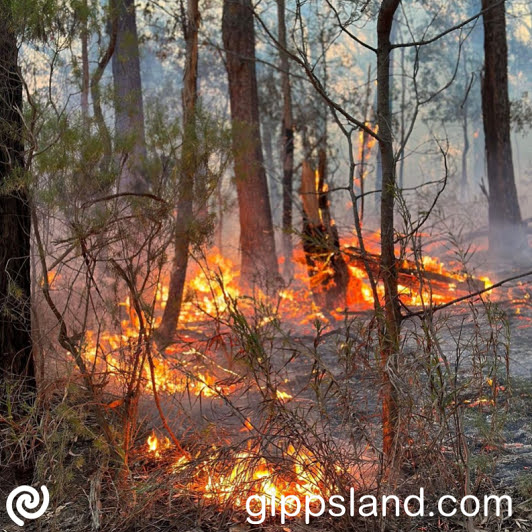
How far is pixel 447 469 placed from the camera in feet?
13.2

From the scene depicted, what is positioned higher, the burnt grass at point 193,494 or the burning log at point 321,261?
the burning log at point 321,261

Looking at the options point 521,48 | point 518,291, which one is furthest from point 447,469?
point 521,48

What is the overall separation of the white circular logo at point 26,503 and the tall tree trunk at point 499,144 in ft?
38.6

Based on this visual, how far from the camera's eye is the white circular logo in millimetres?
4715

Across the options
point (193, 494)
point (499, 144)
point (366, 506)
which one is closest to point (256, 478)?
point (193, 494)

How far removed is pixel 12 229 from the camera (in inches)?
211

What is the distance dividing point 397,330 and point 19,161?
2906mm

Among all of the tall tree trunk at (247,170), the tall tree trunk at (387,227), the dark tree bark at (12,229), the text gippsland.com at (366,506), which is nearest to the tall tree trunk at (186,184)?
the dark tree bark at (12,229)

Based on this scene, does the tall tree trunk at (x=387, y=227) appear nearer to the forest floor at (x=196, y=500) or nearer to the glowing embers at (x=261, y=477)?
the forest floor at (x=196, y=500)

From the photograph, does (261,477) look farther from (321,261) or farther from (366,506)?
(321,261)

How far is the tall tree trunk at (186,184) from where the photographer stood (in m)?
7.42

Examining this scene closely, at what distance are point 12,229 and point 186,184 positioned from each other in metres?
2.37

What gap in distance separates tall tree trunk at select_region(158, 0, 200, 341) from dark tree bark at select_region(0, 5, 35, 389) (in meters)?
2.06

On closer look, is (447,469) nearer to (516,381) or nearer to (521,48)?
(516,381)
